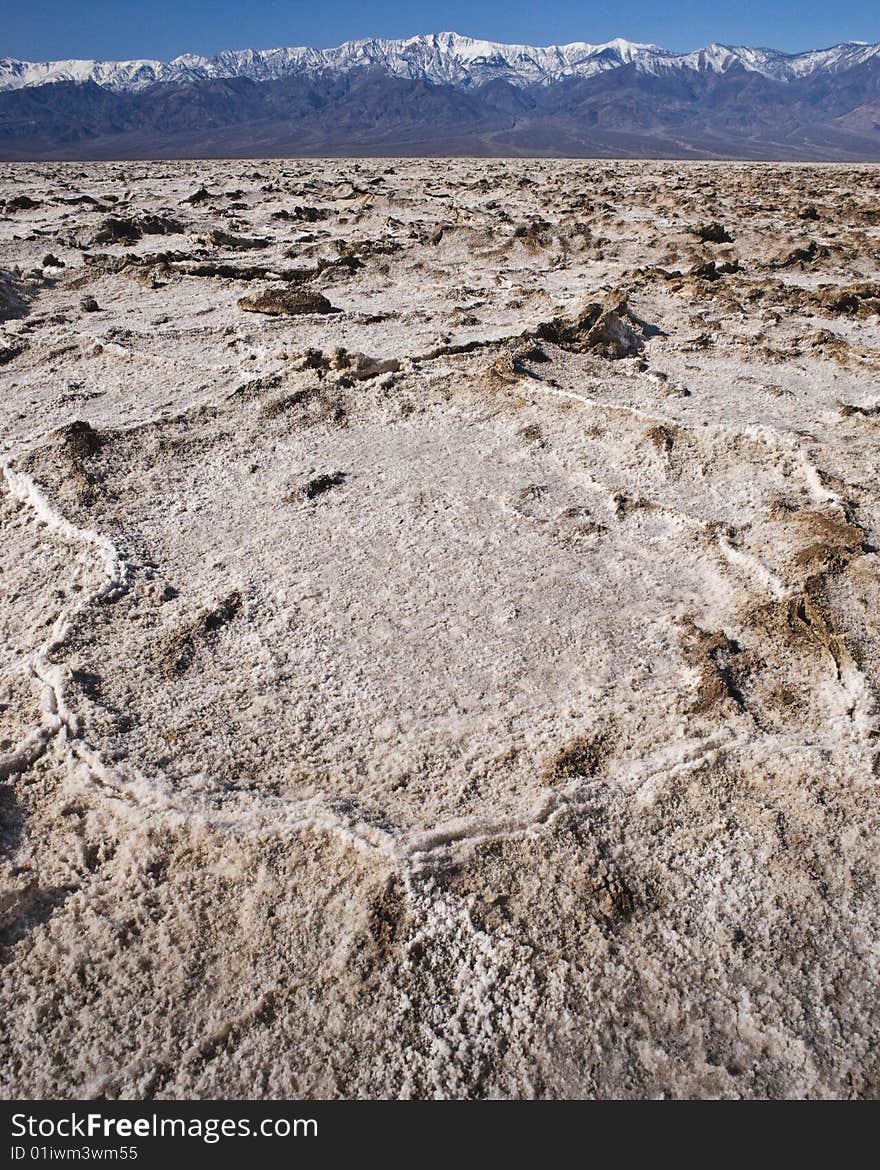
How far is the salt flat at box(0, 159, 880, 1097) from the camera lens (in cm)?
189

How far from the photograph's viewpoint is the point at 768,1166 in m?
1.64

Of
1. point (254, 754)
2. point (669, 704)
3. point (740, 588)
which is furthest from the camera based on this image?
point (740, 588)

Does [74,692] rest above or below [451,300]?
below

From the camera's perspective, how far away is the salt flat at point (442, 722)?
6.20 feet

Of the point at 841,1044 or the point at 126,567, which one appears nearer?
the point at 841,1044

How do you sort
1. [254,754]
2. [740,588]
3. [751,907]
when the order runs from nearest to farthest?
[751,907], [254,754], [740,588]

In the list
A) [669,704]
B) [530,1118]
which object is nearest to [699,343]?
[669,704]

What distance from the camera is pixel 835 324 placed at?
7086mm

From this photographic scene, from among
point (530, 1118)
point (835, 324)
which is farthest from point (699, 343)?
point (530, 1118)

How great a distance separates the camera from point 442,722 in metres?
2.71

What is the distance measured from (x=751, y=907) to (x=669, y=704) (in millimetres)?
791

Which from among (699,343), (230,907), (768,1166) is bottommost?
(768,1166)

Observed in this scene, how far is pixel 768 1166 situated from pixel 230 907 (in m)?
1.47

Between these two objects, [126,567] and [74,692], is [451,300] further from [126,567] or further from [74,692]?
[74,692]
